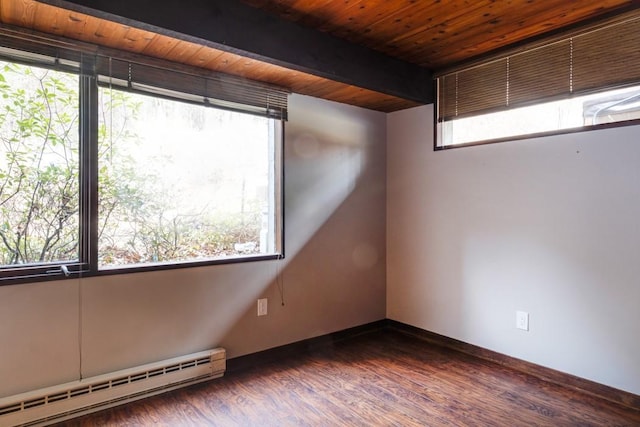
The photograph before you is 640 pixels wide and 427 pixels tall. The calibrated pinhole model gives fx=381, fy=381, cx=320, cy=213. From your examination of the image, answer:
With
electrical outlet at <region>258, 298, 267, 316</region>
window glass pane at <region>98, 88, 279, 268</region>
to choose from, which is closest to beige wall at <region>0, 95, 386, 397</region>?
electrical outlet at <region>258, 298, 267, 316</region>

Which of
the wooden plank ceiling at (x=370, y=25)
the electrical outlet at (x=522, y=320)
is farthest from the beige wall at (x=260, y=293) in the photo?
the electrical outlet at (x=522, y=320)

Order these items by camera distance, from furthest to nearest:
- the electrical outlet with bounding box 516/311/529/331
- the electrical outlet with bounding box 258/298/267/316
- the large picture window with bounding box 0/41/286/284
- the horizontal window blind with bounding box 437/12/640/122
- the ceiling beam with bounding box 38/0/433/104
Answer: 1. the electrical outlet with bounding box 258/298/267/316
2. the electrical outlet with bounding box 516/311/529/331
3. the horizontal window blind with bounding box 437/12/640/122
4. the large picture window with bounding box 0/41/286/284
5. the ceiling beam with bounding box 38/0/433/104

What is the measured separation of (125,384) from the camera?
2.24m

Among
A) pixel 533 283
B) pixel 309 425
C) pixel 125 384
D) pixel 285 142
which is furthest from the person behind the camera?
pixel 285 142

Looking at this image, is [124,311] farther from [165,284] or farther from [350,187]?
[350,187]

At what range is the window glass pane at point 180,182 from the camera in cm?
233

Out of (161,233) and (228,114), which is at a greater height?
(228,114)

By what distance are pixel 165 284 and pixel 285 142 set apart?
4.49ft

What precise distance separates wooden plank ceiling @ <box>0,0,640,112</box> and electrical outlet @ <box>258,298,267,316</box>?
163 cm

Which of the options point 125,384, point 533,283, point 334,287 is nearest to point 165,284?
point 125,384

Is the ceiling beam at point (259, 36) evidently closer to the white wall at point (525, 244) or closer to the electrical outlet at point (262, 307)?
the white wall at point (525, 244)

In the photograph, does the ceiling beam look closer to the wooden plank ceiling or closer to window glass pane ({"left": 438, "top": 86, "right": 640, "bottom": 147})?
the wooden plank ceiling

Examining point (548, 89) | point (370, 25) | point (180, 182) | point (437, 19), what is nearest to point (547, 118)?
point (548, 89)

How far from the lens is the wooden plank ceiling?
1.97 meters
